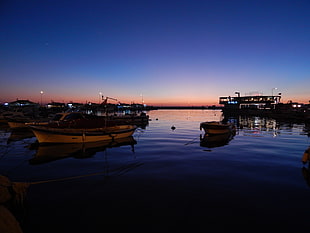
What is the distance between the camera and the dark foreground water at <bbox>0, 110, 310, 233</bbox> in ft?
18.8

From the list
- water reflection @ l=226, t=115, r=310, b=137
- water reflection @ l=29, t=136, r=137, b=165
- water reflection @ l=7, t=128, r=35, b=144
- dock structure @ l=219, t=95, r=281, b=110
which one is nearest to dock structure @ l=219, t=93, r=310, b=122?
dock structure @ l=219, t=95, r=281, b=110

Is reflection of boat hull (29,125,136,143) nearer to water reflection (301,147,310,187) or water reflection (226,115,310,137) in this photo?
water reflection (301,147,310,187)

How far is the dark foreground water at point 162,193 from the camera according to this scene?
5730 mm

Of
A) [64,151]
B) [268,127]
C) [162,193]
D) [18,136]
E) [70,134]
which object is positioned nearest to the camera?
[162,193]

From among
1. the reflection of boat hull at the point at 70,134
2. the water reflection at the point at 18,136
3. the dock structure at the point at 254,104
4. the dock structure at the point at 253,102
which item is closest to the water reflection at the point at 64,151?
the reflection of boat hull at the point at 70,134

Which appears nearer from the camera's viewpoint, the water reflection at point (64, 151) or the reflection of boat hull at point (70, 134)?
the water reflection at point (64, 151)

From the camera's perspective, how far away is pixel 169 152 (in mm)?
15648

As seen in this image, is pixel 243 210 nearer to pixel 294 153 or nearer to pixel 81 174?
pixel 81 174

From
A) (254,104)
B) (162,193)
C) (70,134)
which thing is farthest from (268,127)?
(254,104)

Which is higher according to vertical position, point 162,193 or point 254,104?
point 254,104

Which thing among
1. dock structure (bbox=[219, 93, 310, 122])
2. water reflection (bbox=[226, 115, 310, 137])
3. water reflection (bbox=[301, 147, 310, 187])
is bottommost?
water reflection (bbox=[226, 115, 310, 137])

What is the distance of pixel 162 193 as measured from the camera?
781cm

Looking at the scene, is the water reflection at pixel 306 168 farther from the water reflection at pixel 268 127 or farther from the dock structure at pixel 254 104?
the dock structure at pixel 254 104

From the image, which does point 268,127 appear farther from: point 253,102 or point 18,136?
point 253,102
